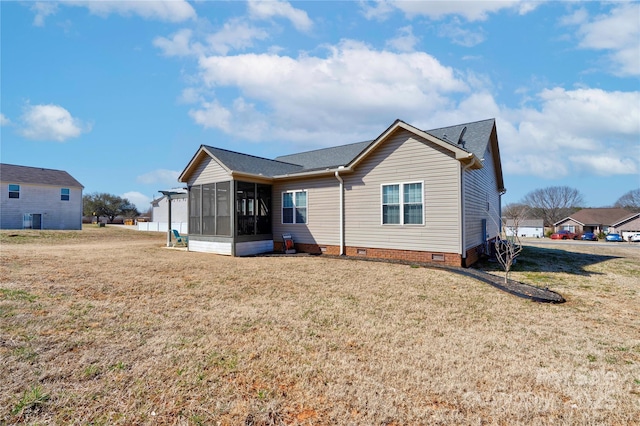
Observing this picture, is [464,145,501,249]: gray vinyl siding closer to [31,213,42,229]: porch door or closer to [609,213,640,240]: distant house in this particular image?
[31,213,42,229]: porch door

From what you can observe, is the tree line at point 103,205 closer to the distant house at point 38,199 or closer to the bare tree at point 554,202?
the distant house at point 38,199

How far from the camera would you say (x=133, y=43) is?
10.6m

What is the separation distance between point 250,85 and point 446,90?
9.30m

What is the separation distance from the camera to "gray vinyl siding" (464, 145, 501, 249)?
10597 millimetres

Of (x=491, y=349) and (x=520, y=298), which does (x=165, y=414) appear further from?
(x=520, y=298)

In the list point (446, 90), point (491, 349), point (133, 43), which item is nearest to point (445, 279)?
point (491, 349)

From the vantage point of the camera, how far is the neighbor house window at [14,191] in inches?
1088

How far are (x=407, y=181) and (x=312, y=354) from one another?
8.17 meters

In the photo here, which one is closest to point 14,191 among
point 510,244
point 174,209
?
point 174,209

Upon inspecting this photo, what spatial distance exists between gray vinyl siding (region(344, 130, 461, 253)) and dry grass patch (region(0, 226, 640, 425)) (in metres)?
3.05

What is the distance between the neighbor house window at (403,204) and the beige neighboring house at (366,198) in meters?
0.03

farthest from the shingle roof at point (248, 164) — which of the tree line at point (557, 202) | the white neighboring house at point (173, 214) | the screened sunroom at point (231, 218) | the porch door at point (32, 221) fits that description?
the tree line at point (557, 202)

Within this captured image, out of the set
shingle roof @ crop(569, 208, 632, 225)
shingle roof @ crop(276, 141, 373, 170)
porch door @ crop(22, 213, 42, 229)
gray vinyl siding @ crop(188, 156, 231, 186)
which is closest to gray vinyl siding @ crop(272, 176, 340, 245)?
shingle roof @ crop(276, 141, 373, 170)

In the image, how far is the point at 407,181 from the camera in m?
10.7
